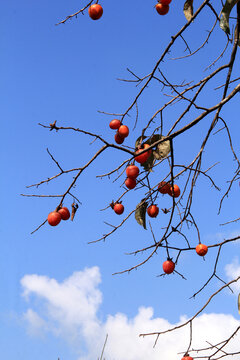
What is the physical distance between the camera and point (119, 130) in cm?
245

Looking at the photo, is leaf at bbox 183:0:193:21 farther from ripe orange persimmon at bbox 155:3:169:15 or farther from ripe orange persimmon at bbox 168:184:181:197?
ripe orange persimmon at bbox 168:184:181:197

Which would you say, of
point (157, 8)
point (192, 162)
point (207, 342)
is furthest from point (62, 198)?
point (157, 8)

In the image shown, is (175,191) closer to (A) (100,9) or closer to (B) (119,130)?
(B) (119,130)

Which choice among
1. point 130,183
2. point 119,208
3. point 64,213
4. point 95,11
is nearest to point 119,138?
point 130,183

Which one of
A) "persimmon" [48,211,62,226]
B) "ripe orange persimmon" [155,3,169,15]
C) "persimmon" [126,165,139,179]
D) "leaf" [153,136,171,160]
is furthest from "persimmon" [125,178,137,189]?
"ripe orange persimmon" [155,3,169,15]

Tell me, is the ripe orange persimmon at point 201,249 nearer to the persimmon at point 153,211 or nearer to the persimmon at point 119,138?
the persimmon at point 153,211

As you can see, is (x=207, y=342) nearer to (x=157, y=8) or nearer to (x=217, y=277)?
(x=217, y=277)

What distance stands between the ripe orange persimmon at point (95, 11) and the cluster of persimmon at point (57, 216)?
1.11 m

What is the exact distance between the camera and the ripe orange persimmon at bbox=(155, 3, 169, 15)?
254cm

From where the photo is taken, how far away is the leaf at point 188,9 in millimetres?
2457

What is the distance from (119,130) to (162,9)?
0.74m

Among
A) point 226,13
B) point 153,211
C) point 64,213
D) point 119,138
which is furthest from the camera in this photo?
point 119,138

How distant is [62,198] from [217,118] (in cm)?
92

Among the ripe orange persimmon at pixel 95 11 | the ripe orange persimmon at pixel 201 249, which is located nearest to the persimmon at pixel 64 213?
the ripe orange persimmon at pixel 201 249
